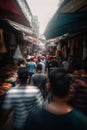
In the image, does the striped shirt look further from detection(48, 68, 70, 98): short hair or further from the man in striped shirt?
detection(48, 68, 70, 98): short hair

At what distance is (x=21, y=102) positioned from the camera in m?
3.77

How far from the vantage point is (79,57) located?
13148 millimetres

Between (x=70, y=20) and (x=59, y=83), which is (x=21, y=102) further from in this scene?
(x=70, y=20)

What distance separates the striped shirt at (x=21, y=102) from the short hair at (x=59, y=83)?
1441 mm

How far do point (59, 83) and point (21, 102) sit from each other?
158 centimetres

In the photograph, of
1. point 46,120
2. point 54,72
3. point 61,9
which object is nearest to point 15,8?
point 61,9

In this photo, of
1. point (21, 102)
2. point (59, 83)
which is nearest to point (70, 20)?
point (21, 102)

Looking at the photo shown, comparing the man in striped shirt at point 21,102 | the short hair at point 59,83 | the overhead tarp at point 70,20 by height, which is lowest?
the man in striped shirt at point 21,102

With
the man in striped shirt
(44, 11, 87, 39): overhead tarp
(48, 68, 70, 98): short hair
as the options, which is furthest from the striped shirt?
(44, 11, 87, 39): overhead tarp

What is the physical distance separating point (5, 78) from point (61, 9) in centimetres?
516

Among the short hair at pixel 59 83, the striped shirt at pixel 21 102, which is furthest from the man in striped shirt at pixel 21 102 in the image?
the short hair at pixel 59 83

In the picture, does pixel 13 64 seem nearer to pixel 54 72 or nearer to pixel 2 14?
pixel 2 14

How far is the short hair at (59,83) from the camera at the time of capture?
229 cm

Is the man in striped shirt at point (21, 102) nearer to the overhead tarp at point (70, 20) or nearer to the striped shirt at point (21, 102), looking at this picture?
the striped shirt at point (21, 102)
